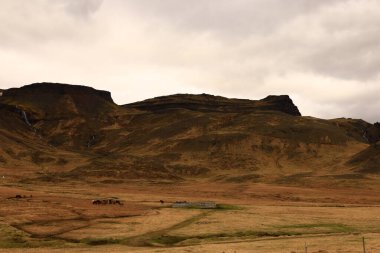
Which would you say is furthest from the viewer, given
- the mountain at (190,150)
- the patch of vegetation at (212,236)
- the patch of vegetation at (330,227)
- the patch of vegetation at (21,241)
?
the mountain at (190,150)

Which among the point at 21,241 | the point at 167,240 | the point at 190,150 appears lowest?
the point at 167,240

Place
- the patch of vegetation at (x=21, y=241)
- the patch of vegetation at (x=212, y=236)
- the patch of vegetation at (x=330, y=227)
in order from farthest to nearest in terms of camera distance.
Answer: the patch of vegetation at (x=330, y=227)
the patch of vegetation at (x=212, y=236)
the patch of vegetation at (x=21, y=241)

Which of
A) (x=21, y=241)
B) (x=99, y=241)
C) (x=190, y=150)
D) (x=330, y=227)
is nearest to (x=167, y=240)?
(x=99, y=241)

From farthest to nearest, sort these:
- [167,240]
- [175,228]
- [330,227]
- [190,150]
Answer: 1. [190,150]
2. [330,227]
3. [175,228]
4. [167,240]

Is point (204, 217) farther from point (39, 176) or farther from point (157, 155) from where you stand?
point (157, 155)

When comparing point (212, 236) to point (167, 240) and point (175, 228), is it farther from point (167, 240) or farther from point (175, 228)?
point (175, 228)

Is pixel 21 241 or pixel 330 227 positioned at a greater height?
pixel 21 241

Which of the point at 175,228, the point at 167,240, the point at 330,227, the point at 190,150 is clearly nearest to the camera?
the point at 167,240

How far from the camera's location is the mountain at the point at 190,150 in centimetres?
12312

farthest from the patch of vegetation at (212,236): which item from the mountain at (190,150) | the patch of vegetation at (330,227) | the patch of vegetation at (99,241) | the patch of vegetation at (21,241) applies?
the mountain at (190,150)

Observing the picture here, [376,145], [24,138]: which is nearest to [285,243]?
[376,145]

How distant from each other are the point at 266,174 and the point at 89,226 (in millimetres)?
84539

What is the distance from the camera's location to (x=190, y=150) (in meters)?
157

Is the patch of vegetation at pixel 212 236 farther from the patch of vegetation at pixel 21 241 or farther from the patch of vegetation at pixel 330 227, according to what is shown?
the patch of vegetation at pixel 21 241
